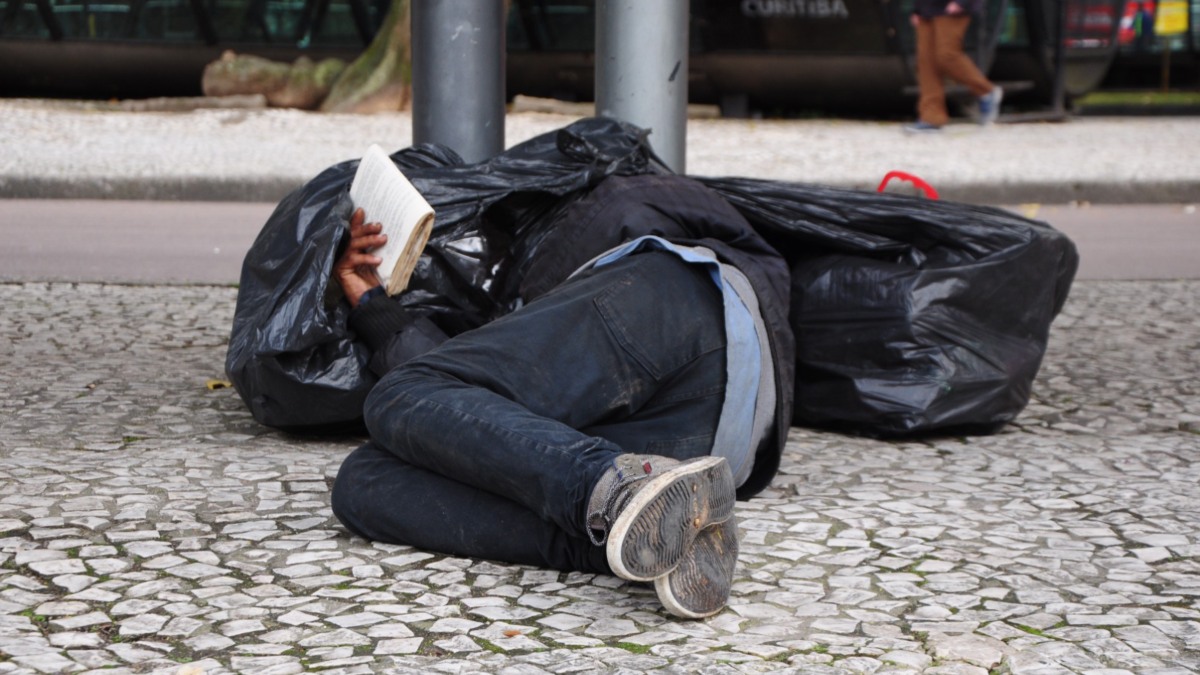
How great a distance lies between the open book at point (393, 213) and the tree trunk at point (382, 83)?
28.7 ft

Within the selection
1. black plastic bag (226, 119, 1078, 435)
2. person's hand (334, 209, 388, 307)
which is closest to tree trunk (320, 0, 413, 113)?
black plastic bag (226, 119, 1078, 435)

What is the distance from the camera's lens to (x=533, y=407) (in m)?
2.77

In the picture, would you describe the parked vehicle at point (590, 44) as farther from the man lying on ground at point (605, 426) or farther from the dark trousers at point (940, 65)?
the man lying on ground at point (605, 426)

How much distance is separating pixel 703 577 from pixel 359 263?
1.29 meters

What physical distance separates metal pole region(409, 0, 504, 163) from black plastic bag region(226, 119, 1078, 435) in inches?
19.2

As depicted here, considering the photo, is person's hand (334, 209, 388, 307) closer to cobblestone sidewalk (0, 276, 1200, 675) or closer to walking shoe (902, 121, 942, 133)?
cobblestone sidewalk (0, 276, 1200, 675)

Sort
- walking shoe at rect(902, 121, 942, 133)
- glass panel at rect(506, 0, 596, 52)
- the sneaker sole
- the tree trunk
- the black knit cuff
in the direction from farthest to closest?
1. glass panel at rect(506, 0, 596, 52)
2. the tree trunk
3. walking shoe at rect(902, 121, 942, 133)
4. the black knit cuff
5. the sneaker sole

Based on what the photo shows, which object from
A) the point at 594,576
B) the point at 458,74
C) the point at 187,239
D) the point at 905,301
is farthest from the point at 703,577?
the point at 187,239

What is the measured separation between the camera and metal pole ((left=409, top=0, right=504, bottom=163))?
14.3ft

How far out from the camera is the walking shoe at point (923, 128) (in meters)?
11.3

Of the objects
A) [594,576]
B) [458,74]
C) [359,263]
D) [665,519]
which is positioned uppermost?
[458,74]

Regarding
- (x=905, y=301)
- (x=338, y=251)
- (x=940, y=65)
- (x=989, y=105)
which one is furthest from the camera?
(x=989, y=105)

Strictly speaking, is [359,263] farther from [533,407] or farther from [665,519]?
[665,519]

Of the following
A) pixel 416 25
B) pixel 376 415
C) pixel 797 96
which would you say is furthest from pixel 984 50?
pixel 376 415
